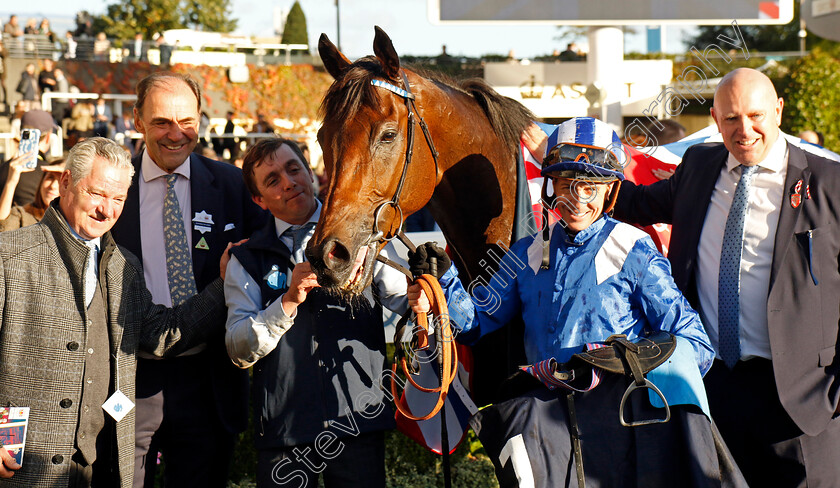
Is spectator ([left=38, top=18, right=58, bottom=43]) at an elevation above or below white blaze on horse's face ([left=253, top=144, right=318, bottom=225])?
above

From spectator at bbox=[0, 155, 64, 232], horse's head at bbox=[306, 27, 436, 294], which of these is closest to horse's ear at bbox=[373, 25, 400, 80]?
horse's head at bbox=[306, 27, 436, 294]

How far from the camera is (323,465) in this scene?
7.71ft

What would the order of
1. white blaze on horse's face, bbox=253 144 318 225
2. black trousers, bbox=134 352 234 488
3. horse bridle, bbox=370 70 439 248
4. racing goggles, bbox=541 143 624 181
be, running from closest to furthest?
racing goggles, bbox=541 143 624 181
horse bridle, bbox=370 70 439 248
white blaze on horse's face, bbox=253 144 318 225
black trousers, bbox=134 352 234 488

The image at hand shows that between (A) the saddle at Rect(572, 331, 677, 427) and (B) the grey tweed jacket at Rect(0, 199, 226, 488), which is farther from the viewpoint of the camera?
(B) the grey tweed jacket at Rect(0, 199, 226, 488)

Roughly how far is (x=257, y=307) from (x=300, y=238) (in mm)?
258

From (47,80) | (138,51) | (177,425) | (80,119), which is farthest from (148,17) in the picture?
(177,425)

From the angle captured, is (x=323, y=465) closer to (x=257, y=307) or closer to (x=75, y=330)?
(x=257, y=307)

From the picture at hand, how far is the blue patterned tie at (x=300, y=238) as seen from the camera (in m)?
2.45

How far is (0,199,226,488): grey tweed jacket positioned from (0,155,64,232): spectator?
5.52 feet

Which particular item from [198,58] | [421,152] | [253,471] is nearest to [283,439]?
[421,152]

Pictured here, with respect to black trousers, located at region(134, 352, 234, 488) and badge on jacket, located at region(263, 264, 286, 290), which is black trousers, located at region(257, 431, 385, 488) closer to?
black trousers, located at region(134, 352, 234, 488)

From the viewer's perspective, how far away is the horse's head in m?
2.15

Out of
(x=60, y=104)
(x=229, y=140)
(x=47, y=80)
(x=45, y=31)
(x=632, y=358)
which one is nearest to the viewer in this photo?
(x=632, y=358)

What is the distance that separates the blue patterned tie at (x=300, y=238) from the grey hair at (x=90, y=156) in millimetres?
555
